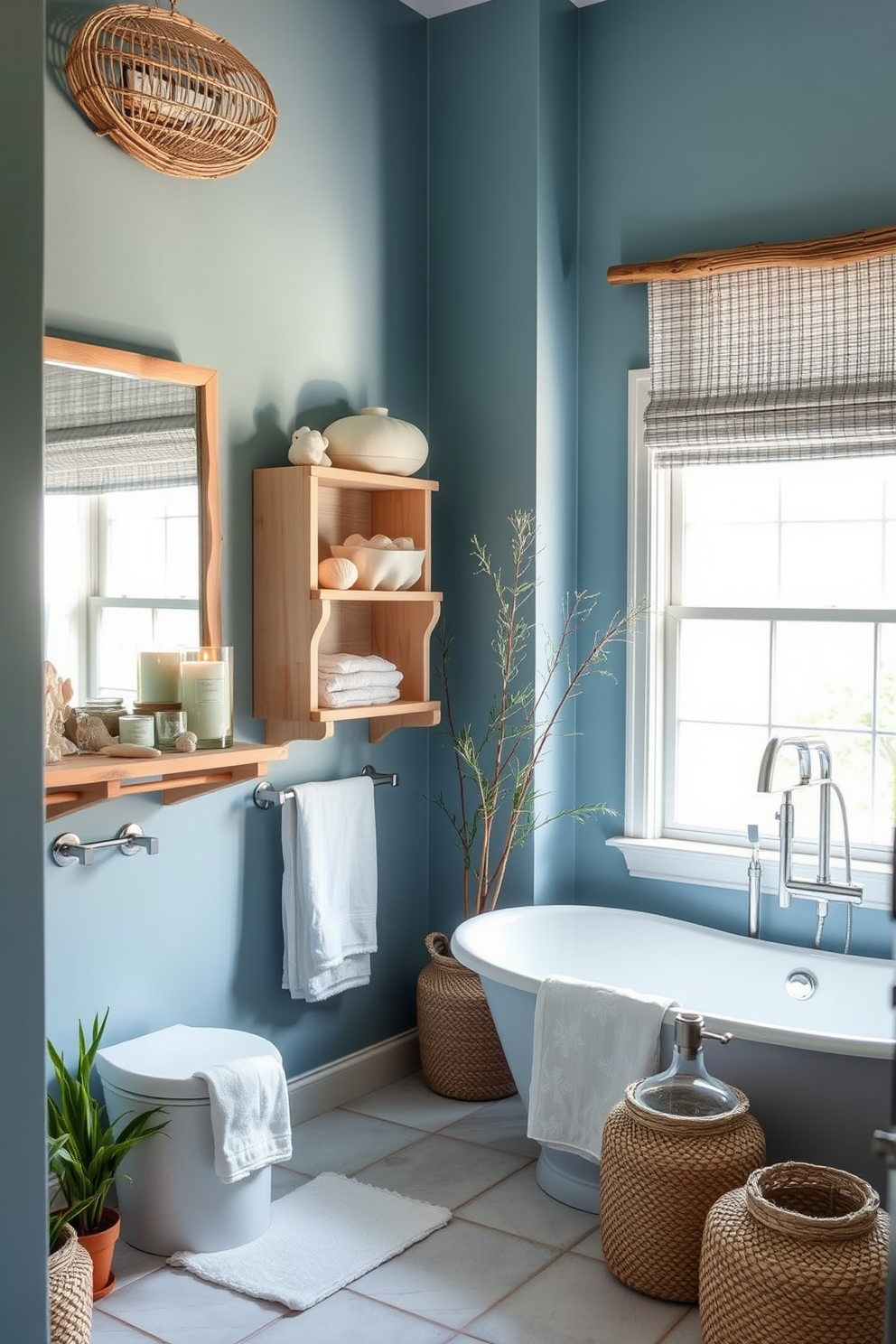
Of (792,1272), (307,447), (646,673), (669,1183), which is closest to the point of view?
(792,1272)

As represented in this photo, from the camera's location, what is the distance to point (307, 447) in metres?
3.15

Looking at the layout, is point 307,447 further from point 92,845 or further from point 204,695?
point 92,845

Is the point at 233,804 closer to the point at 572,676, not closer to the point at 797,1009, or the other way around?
the point at 572,676

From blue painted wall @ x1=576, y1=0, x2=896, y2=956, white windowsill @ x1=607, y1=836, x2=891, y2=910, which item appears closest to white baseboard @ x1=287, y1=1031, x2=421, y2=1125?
blue painted wall @ x1=576, y1=0, x2=896, y2=956

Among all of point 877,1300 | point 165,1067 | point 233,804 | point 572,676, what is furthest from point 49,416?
point 877,1300

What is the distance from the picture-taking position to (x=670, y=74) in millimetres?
3570

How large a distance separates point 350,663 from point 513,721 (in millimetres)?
642

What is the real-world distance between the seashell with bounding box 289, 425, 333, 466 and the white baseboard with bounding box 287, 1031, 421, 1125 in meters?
1.65

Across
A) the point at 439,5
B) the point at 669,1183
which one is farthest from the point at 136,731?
the point at 439,5

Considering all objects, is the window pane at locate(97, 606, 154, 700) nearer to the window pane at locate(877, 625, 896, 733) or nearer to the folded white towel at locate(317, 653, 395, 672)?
the folded white towel at locate(317, 653, 395, 672)

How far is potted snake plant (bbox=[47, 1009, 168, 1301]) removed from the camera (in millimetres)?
2502

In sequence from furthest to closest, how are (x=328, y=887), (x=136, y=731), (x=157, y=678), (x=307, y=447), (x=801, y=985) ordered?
1. (x=328, y=887)
2. (x=801, y=985)
3. (x=307, y=447)
4. (x=157, y=678)
5. (x=136, y=731)

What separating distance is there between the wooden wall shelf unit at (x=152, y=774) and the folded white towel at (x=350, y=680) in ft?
0.77

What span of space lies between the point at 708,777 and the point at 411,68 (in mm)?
2263
